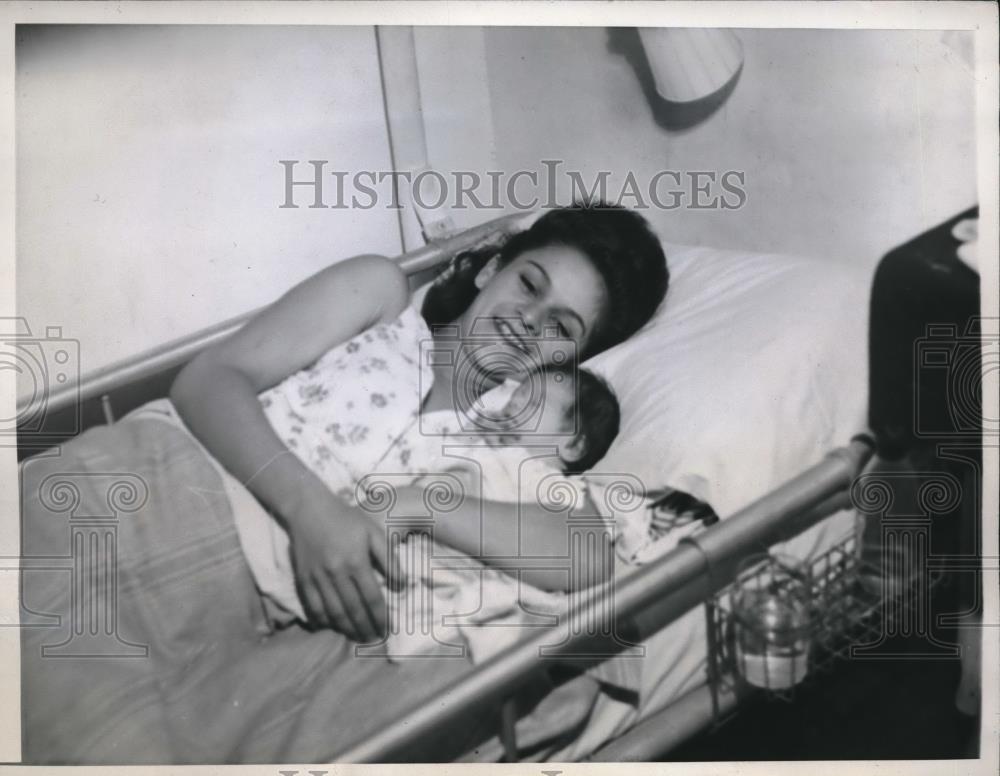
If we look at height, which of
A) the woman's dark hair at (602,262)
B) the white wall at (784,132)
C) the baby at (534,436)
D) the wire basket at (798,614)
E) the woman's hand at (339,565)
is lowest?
the wire basket at (798,614)

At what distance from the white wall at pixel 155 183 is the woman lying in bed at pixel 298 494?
8 centimetres

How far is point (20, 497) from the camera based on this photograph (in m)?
1.10

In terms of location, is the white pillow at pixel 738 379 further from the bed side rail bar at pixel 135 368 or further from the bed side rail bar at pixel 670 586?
the bed side rail bar at pixel 135 368

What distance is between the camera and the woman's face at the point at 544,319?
1.09 metres

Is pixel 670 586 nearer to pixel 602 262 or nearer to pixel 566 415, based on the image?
pixel 566 415

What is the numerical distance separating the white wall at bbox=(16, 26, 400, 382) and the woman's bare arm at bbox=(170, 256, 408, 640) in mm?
44

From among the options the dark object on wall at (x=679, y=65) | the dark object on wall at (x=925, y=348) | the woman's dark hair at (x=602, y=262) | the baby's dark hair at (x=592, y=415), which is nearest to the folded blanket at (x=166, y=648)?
the baby's dark hair at (x=592, y=415)

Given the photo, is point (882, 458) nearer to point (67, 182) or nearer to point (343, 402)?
point (343, 402)

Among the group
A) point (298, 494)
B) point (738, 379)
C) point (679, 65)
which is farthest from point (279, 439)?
point (679, 65)

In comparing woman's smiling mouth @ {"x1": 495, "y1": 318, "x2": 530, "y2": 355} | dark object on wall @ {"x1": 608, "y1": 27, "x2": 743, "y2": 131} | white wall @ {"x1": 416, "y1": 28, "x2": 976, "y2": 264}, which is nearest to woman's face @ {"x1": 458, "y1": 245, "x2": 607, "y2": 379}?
woman's smiling mouth @ {"x1": 495, "y1": 318, "x2": 530, "y2": 355}

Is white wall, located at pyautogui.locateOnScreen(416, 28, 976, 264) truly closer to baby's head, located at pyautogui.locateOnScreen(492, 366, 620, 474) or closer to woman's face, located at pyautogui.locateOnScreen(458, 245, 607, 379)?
woman's face, located at pyautogui.locateOnScreen(458, 245, 607, 379)

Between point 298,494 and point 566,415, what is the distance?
0.33 meters

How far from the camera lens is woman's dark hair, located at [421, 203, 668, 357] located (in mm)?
1100

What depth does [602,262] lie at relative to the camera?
3.62 feet
